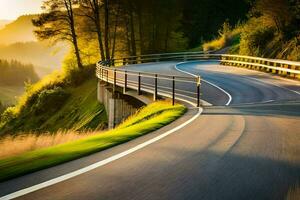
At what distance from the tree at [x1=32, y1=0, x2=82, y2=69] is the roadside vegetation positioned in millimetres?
19883

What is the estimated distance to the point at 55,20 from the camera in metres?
52.2

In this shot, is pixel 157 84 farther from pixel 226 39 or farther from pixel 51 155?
pixel 226 39

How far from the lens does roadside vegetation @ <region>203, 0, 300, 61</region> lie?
120 ft

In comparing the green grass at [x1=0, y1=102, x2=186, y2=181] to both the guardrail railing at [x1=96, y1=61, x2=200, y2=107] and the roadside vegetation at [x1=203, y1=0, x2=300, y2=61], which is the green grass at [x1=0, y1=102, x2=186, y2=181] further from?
the roadside vegetation at [x1=203, y1=0, x2=300, y2=61]

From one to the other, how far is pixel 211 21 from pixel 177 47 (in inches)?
600

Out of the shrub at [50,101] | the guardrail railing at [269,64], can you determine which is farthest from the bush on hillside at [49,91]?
the guardrail railing at [269,64]

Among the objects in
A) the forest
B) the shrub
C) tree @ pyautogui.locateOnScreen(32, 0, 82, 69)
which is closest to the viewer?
the shrub

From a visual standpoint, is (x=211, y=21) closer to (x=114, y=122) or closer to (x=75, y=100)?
(x=75, y=100)

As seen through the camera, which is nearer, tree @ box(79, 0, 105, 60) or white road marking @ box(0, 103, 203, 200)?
white road marking @ box(0, 103, 203, 200)

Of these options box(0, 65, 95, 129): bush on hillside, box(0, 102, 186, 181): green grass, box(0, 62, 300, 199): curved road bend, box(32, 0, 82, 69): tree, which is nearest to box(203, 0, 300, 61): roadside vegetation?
box(0, 65, 95, 129): bush on hillside

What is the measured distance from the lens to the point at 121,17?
55656 mm

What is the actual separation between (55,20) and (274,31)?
24672 millimetres

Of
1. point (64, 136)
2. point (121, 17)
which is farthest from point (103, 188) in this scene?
point (121, 17)

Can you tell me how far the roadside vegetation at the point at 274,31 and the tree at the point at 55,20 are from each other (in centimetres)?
1988
